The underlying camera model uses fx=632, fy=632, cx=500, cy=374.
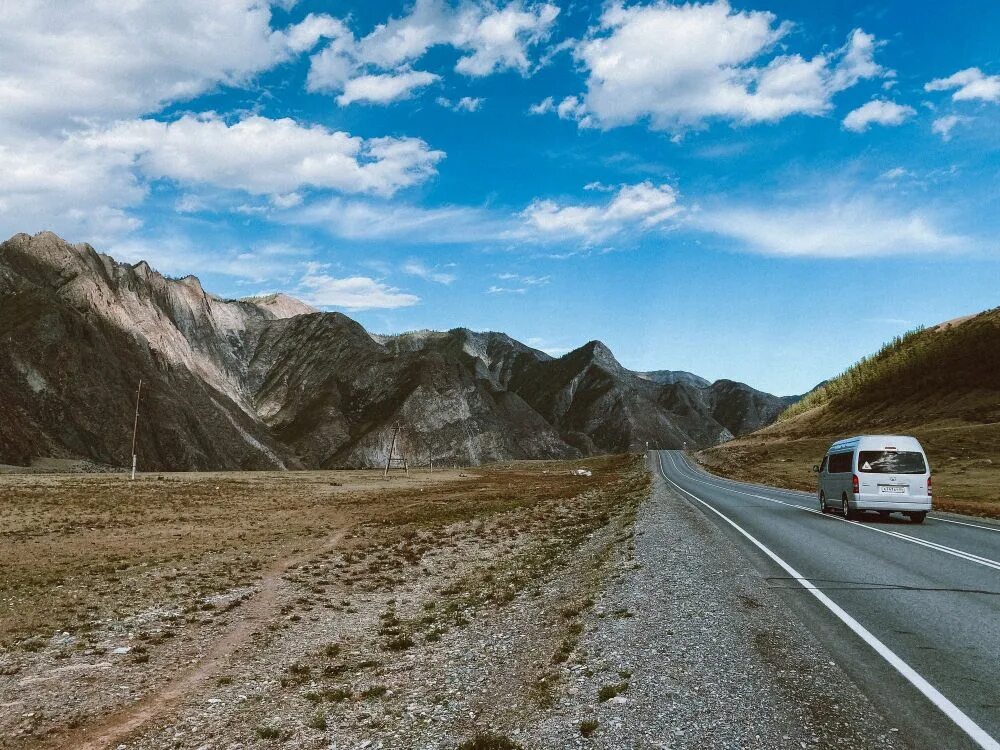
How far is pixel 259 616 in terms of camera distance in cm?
1470

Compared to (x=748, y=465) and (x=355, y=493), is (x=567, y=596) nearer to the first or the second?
(x=355, y=493)

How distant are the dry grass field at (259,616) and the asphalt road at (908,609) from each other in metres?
3.83

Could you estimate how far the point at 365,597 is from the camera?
1670 cm

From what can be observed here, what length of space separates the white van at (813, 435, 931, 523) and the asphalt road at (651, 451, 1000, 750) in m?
1.18

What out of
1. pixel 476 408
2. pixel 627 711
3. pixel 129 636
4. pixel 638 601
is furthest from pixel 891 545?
pixel 476 408

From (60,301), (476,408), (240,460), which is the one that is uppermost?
(60,301)

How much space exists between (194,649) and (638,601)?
864 centimetres

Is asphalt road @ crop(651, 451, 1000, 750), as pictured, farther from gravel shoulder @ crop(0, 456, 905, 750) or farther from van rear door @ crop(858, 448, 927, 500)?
van rear door @ crop(858, 448, 927, 500)

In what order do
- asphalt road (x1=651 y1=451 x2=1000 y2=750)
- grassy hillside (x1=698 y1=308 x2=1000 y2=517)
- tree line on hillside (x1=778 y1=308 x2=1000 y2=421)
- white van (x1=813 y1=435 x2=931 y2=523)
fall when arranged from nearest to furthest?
asphalt road (x1=651 y1=451 x2=1000 y2=750) < white van (x1=813 y1=435 x2=931 y2=523) < grassy hillside (x1=698 y1=308 x2=1000 y2=517) < tree line on hillside (x1=778 y1=308 x2=1000 y2=421)

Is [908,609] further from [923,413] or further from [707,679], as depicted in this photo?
[923,413]

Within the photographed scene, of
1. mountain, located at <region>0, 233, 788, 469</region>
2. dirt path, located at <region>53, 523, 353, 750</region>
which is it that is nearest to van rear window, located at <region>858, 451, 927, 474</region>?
dirt path, located at <region>53, 523, 353, 750</region>

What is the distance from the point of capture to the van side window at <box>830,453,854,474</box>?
77.4ft

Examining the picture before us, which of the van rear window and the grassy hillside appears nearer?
the van rear window

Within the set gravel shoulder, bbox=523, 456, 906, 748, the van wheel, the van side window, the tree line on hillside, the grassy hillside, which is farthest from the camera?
the tree line on hillside
